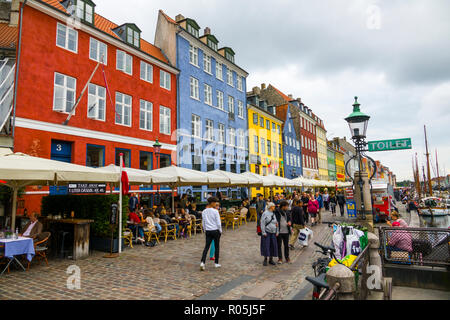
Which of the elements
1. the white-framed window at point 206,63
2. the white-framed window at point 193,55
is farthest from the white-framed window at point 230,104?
the white-framed window at point 193,55

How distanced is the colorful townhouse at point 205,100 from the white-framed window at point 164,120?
97 centimetres

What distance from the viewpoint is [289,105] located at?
4859 centimetres

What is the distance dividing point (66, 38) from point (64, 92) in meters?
3.17

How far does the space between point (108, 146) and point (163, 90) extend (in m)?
7.12

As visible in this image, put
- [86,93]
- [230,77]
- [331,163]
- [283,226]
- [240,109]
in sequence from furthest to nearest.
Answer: [331,163] < [240,109] < [230,77] < [86,93] < [283,226]

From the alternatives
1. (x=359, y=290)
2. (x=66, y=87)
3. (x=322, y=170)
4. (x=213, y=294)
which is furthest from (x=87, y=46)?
(x=322, y=170)

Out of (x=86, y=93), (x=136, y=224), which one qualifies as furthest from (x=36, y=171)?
(x=86, y=93)

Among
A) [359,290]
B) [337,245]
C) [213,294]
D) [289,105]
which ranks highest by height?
[289,105]

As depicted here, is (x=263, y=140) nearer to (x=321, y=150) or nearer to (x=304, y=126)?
(x=304, y=126)

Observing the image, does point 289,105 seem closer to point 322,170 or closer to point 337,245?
point 322,170

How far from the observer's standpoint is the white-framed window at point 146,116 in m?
20.7

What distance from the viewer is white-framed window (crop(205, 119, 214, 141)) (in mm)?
27062

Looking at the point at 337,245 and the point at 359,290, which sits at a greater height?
the point at 337,245

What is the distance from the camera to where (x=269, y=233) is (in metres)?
7.79
